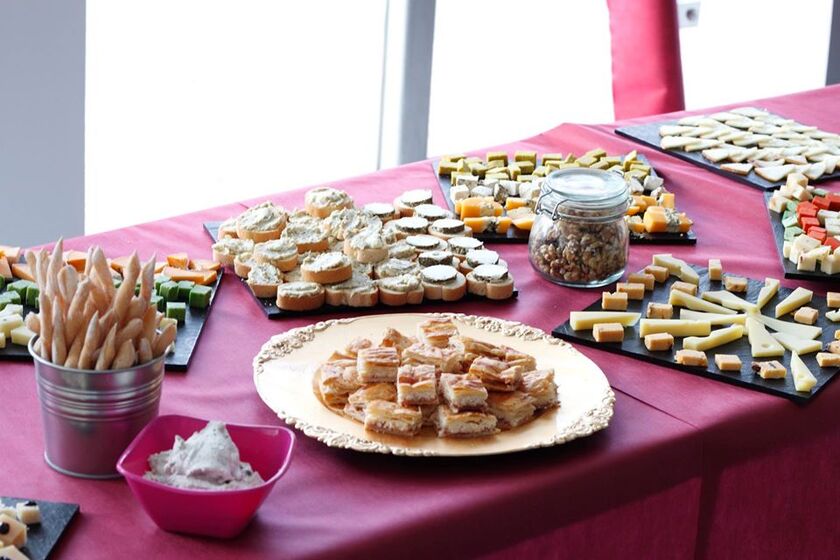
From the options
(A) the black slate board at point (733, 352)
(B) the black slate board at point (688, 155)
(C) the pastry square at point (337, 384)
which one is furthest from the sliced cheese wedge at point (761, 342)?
(B) the black slate board at point (688, 155)

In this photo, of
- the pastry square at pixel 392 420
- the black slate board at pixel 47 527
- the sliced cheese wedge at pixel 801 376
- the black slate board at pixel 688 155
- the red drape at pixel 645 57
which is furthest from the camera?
the red drape at pixel 645 57

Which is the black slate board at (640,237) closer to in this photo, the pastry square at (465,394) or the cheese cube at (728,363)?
the cheese cube at (728,363)

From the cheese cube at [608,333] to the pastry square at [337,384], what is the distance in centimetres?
40

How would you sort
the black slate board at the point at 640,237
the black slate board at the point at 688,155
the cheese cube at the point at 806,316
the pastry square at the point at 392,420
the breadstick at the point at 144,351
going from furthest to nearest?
the black slate board at the point at 688,155 → the black slate board at the point at 640,237 → the cheese cube at the point at 806,316 → the pastry square at the point at 392,420 → the breadstick at the point at 144,351

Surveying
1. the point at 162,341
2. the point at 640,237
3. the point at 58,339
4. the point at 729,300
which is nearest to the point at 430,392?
the point at 162,341

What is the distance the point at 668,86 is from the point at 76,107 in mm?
1668

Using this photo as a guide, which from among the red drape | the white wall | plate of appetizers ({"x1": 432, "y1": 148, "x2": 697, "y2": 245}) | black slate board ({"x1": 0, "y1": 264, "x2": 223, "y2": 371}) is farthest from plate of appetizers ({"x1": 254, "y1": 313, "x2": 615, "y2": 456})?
the red drape

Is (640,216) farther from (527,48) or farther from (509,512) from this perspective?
(527,48)

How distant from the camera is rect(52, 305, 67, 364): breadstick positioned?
1.16 m

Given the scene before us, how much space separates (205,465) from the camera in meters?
1.12

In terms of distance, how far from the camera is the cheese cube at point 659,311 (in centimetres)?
173

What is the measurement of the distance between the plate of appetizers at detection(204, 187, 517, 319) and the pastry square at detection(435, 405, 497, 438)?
0.42m

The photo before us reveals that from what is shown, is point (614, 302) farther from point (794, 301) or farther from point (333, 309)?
point (333, 309)

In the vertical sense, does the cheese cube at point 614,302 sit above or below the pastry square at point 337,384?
above
